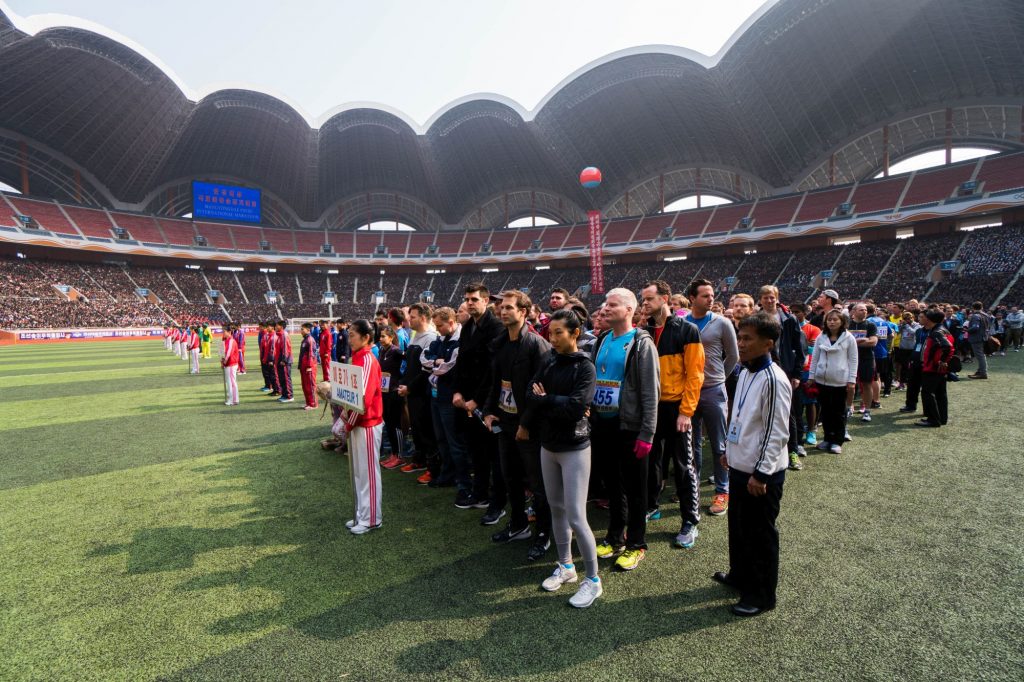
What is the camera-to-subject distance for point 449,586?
11.1ft

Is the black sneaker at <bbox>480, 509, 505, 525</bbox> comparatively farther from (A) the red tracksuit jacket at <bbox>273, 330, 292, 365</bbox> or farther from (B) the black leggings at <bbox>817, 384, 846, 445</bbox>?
(A) the red tracksuit jacket at <bbox>273, 330, 292, 365</bbox>

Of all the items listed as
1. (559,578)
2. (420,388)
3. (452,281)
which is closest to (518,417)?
(559,578)

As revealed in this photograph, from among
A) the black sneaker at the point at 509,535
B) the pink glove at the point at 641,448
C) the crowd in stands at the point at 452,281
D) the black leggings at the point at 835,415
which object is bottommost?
the black sneaker at the point at 509,535

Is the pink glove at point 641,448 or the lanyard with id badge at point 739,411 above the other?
the lanyard with id badge at point 739,411

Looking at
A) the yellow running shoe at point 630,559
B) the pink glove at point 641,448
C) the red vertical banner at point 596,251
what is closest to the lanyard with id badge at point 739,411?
the pink glove at point 641,448

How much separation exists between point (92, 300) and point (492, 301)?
163 feet

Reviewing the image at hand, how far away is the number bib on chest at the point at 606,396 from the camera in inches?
140

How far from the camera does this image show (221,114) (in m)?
42.4

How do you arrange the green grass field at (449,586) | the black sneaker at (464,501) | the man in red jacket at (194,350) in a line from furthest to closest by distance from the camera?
the man in red jacket at (194,350)
the black sneaker at (464,501)
the green grass field at (449,586)

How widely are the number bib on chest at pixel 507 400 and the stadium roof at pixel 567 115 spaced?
118 ft

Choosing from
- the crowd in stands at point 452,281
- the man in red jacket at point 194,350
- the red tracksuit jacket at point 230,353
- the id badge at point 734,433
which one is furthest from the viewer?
the crowd in stands at point 452,281

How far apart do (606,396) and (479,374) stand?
143 cm

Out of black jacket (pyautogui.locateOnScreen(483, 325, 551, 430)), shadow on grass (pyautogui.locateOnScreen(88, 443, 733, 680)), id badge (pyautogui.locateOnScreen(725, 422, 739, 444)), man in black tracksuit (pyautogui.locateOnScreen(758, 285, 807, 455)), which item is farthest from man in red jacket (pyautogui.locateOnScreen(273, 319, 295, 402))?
id badge (pyautogui.locateOnScreen(725, 422, 739, 444))

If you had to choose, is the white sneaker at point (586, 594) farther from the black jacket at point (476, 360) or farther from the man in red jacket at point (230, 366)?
the man in red jacket at point (230, 366)
